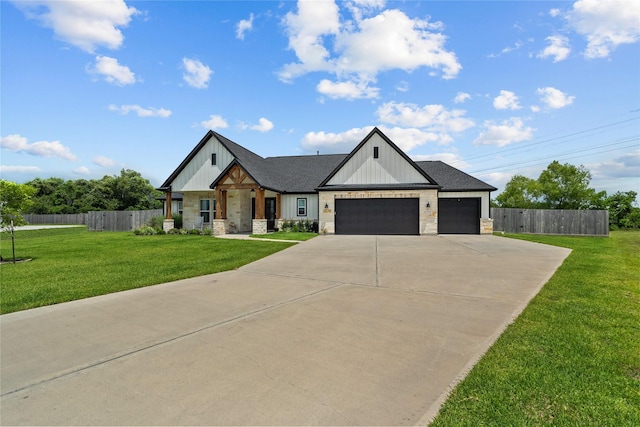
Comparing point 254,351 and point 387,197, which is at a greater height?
point 387,197

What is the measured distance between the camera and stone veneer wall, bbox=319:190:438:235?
A: 20547 millimetres

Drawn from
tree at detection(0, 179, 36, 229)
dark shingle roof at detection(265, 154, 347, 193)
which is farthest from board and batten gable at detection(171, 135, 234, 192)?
tree at detection(0, 179, 36, 229)

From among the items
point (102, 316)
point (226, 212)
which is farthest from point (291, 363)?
point (226, 212)

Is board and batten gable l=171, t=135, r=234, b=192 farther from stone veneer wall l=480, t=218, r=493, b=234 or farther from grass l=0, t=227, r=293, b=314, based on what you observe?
stone veneer wall l=480, t=218, r=493, b=234

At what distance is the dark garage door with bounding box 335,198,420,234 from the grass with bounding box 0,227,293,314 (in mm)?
7222

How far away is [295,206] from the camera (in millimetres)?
23422

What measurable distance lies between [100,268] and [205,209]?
49.5 ft

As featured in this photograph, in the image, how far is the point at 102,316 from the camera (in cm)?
530

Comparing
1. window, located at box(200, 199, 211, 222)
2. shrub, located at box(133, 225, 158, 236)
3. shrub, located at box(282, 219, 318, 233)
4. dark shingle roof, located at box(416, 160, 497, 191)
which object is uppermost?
dark shingle roof, located at box(416, 160, 497, 191)

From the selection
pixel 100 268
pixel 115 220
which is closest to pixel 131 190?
pixel 115 220

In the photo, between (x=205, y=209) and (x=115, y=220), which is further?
(x=115, y=220)

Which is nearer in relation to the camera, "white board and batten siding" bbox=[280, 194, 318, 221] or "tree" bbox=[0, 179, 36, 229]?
"tree" bbox=[0, 179, 36, 229]

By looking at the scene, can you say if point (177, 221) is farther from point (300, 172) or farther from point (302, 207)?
point (300, 172)

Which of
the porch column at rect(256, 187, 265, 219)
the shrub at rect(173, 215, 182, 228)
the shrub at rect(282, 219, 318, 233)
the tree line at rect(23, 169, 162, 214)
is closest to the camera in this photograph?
the porch column at rect(256, 187, 265, 219)
